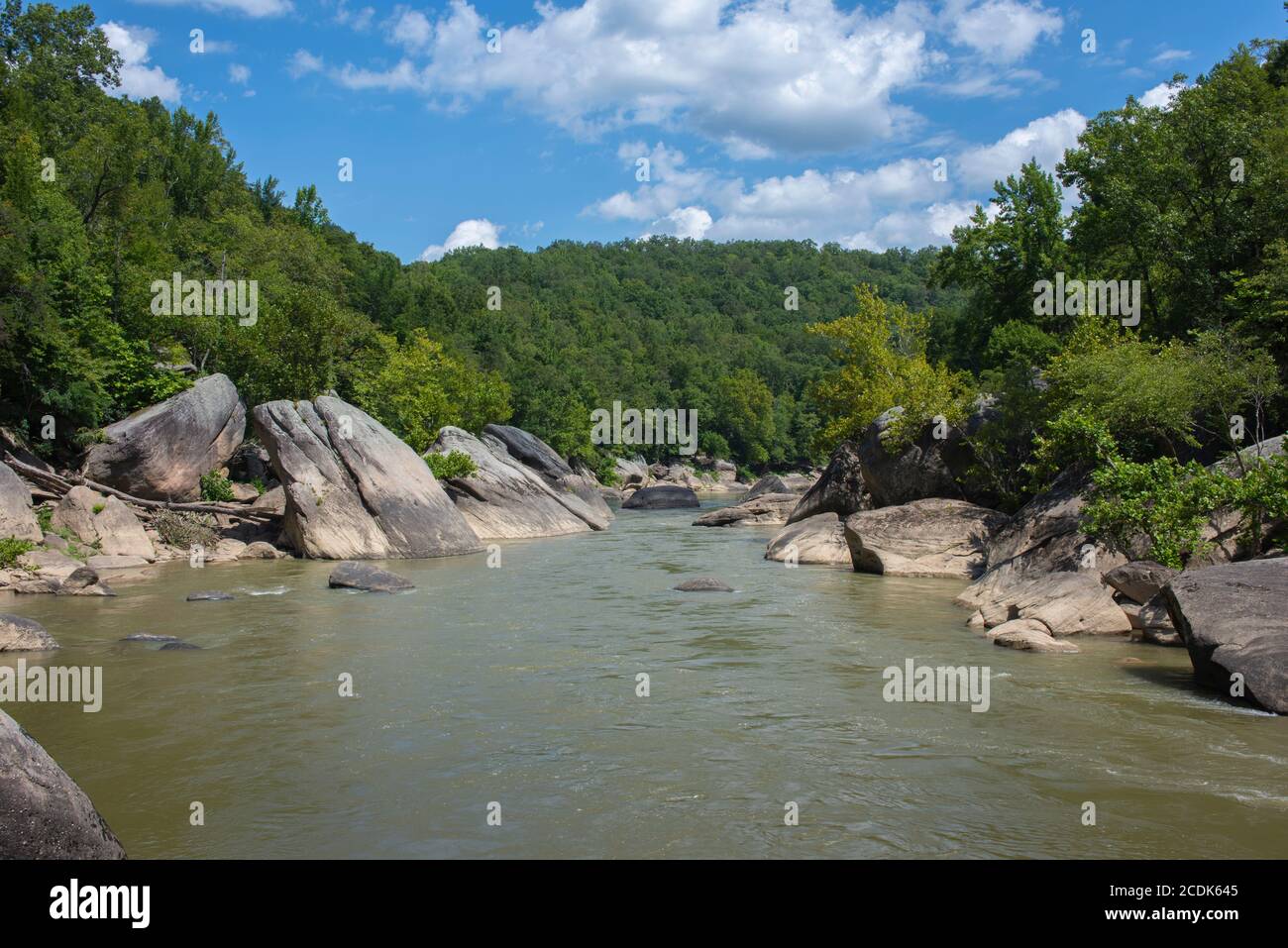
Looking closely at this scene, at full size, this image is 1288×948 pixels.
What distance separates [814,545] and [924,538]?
154 inches

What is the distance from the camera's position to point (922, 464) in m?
27.4

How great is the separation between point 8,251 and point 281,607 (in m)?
14.6

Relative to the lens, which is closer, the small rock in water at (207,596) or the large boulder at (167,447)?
the small rock in water at (207,596)

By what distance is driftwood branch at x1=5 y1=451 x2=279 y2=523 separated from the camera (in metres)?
24.1

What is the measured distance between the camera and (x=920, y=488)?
27406mm

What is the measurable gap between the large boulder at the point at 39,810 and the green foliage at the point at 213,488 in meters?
24.4

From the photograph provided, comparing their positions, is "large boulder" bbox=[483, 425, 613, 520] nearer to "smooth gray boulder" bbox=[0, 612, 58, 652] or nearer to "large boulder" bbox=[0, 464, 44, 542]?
"large boulder" bbox=[0, 464, 44, 542]

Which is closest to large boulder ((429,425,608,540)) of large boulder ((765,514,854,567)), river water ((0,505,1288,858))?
large boulder ((765,514,854,567))

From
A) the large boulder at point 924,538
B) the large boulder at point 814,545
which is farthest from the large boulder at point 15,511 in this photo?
the large boulder at point 924,538

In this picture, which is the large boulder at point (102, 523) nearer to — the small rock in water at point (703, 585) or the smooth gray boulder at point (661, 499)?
Answer: the small rock in water at point (703, 585)

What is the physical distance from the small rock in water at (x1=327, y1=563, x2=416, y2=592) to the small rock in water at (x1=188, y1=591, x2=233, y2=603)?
7.10ft

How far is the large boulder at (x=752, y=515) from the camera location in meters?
39.9

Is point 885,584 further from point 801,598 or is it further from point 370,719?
point 370,719

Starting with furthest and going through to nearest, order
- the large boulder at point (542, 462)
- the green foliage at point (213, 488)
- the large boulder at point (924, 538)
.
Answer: the large boulder at point (542, 462) < the green foliage at point (213, 488) < the large boulder at point (924, 538)
